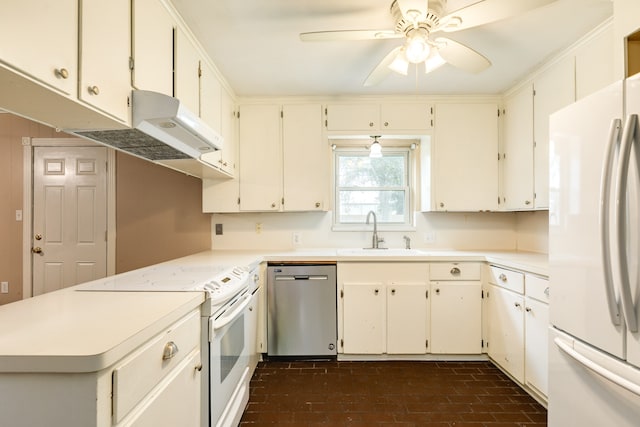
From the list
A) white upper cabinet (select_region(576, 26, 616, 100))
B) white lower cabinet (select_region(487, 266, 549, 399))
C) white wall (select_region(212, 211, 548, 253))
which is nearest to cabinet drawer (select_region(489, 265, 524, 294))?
white lower cabinet (select_region(487, 266, 549, 399))

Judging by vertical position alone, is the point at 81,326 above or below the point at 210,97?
below

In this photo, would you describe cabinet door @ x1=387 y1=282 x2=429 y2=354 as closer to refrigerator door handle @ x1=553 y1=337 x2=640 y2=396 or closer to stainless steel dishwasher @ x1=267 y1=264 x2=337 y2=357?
stainless steel dishwasher @ x1=267 y1=264 x2=337 y2=357

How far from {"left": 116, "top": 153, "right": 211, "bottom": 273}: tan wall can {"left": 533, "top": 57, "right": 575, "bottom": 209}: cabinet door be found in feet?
9.58

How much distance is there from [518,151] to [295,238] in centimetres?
214

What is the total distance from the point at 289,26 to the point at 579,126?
1567 mm

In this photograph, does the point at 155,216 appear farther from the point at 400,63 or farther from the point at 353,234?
the point at 400,63

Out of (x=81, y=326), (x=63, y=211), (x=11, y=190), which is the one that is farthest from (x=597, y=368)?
(x=11, y=190)

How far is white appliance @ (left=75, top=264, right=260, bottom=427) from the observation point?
4.41ft

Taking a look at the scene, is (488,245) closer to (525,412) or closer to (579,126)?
(525,412)

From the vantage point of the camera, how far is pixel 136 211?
10.2 feet

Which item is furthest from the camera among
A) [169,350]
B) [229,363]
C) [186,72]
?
[186,72]

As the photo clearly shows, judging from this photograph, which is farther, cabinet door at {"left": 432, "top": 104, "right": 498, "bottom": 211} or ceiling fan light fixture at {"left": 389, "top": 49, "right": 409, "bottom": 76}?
cabinet door at {"left": 432, "top": 104, "right": 498, "bottom": 211}

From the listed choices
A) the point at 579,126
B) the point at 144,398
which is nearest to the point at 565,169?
the point at 579,126

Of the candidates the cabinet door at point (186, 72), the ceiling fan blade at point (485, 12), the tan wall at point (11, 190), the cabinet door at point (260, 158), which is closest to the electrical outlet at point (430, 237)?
the cabinet door at point (260, 158)
